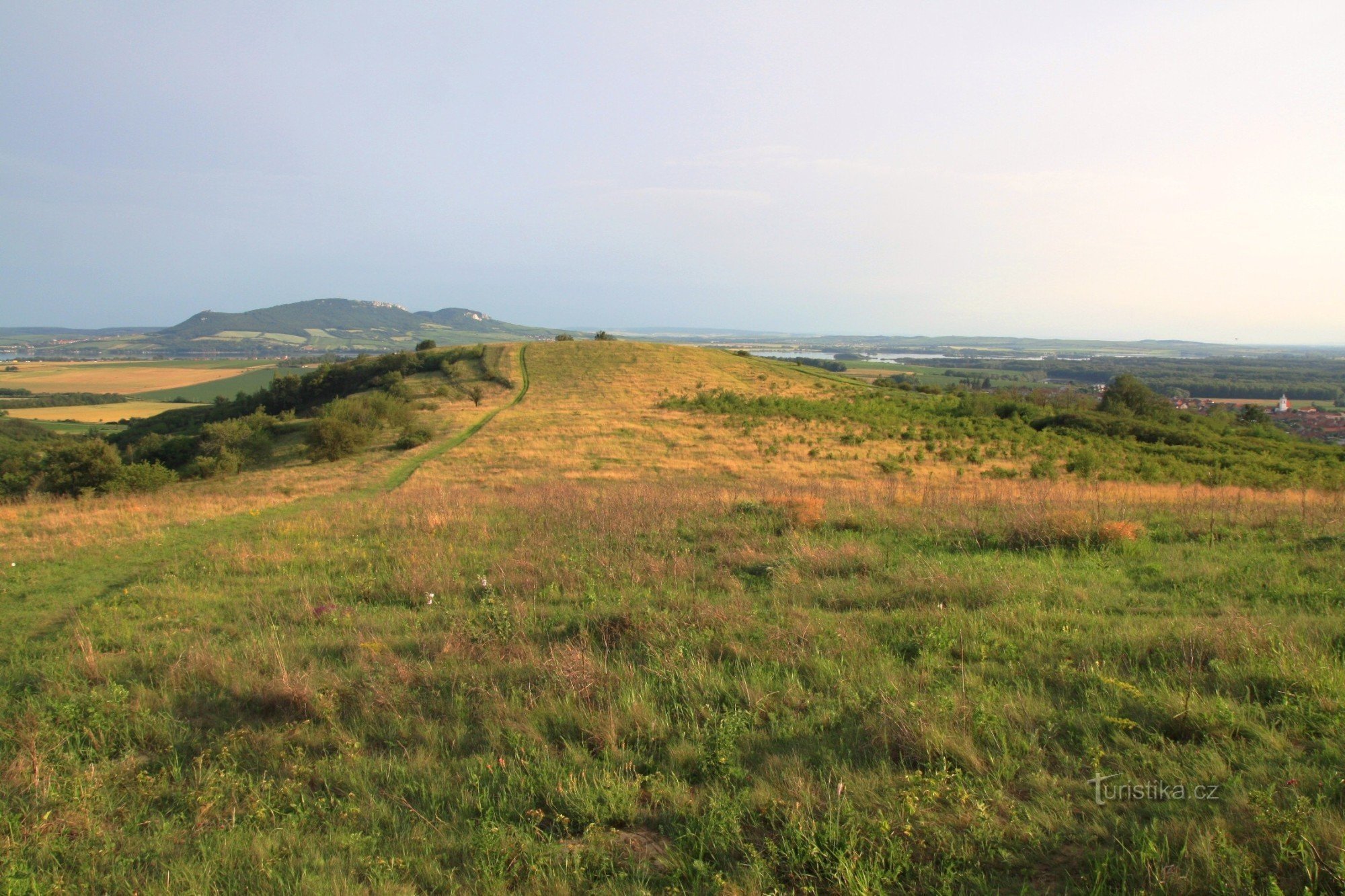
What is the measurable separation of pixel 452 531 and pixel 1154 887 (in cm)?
1005

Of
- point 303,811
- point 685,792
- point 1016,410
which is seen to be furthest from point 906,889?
point 1016,410

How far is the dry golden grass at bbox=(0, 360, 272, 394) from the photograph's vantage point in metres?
98.1

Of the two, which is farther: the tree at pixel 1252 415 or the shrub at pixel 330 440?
the tree at pixel 1252 415

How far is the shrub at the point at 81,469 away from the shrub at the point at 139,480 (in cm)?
41

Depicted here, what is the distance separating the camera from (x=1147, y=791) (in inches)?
134

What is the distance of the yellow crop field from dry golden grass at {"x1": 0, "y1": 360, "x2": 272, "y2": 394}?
1895cm

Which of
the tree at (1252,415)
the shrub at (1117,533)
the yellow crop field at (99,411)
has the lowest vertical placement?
the yellow crop field at (99,411)

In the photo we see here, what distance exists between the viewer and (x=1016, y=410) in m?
42.1

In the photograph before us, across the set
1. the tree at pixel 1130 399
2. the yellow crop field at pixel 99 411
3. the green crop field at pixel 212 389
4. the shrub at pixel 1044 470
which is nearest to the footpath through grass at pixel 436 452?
the shrub at pixel 1044 470

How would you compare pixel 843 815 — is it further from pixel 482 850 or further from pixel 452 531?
pixel 452 531

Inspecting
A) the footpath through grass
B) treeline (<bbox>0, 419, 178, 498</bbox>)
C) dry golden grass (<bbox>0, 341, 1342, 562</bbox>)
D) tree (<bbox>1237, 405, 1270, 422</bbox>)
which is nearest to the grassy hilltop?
dry golden grass (<bbox>0, 341, 1342, 562</bbox>)

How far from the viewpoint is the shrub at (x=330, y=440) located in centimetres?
2933

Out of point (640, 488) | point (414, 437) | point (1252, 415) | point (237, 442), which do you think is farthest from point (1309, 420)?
point (237, 442)

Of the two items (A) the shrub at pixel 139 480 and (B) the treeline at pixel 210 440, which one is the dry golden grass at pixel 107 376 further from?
(A) the shrub at pixel 139 480
